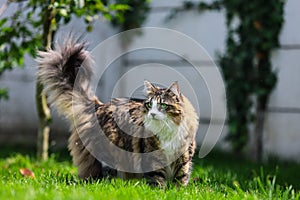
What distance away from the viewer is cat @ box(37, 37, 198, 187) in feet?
10.8

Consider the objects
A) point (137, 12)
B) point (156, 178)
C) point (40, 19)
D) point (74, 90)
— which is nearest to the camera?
point (156, 178)

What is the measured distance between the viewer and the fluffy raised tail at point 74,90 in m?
3.54

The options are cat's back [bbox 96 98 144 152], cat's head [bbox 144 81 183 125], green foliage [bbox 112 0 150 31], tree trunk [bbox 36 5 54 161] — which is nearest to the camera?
cat's head [bbox 144 81 183 125]

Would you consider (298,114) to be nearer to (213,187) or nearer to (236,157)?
(236,157)

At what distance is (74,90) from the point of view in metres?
3.64

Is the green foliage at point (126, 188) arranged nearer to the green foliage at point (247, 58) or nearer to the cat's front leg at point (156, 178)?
the cat's front leg at point (156, 178)

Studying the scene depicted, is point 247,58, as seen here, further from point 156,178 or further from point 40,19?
point 156,178

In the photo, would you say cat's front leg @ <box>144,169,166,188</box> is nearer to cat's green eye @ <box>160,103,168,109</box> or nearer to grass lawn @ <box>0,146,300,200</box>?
grass lawn @ <box>0,146,300,200</box>

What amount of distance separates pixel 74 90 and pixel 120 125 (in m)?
0.44

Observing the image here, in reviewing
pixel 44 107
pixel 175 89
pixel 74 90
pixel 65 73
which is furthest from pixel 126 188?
pixel 44 107

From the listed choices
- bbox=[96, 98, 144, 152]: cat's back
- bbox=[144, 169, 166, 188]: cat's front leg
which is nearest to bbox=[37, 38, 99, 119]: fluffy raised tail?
bbox=[96, 98, 144, 152]: cat's back

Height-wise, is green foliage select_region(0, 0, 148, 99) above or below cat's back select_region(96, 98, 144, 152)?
above

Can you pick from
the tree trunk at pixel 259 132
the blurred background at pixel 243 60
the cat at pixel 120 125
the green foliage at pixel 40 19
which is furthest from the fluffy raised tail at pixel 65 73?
the tree trunk at pixel 259 132

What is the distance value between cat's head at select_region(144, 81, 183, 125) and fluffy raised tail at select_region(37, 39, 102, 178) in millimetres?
467
